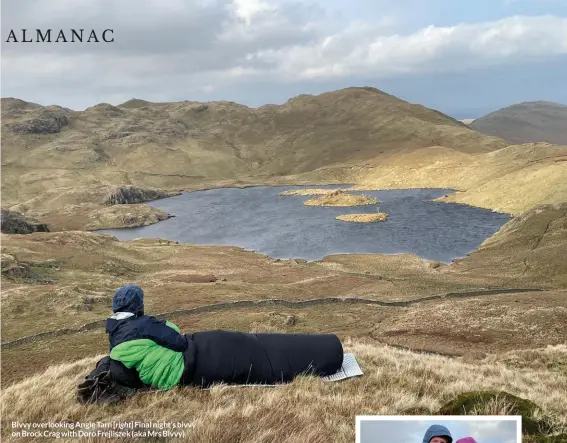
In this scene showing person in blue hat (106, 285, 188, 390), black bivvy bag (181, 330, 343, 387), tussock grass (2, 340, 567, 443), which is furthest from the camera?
black bivvy bag (181, 330, 343, 387)

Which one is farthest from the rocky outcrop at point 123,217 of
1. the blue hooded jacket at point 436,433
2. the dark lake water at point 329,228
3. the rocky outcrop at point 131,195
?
the blue hooded jacket at point 436,433

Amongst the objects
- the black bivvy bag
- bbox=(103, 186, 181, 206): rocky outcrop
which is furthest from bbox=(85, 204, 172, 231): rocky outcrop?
the black bivvy bag

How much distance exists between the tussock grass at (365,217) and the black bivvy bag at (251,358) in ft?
267

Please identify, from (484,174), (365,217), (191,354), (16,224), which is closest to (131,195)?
(16,224)

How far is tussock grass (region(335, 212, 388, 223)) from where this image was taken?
296ft

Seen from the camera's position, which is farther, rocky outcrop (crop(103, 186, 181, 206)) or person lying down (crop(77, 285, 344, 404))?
rocky outcrop (crop(103, 186, 181, 206))

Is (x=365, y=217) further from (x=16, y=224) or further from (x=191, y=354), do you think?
(x=191, y=354)

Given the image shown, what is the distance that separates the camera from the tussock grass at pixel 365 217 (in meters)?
90.2

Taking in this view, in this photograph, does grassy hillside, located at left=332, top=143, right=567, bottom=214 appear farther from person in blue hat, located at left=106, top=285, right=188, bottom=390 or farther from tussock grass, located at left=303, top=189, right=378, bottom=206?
person in blue hat, located at left=106, top=285, right=188, bottom=390

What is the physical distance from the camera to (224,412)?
6.55 metres

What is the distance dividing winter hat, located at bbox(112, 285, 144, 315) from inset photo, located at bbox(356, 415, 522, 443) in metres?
5.00

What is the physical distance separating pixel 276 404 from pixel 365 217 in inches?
3392

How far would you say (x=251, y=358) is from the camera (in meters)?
8.64

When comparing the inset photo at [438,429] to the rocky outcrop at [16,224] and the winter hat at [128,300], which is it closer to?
the winter hat at [128,300]
